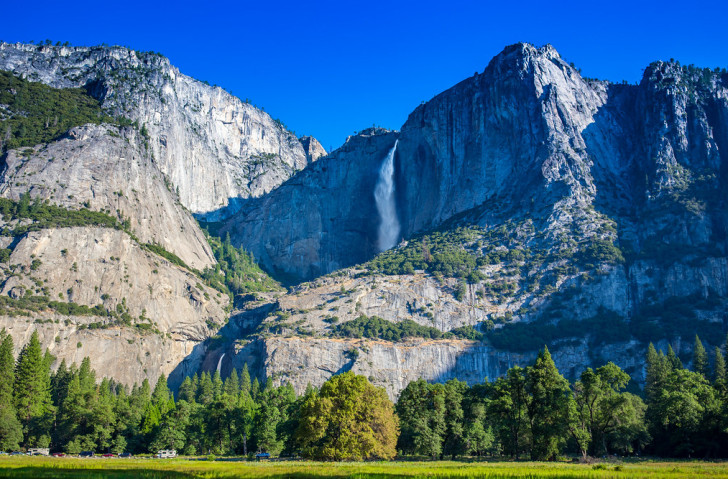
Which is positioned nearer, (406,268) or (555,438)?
(555,438)

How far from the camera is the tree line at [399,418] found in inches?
2936

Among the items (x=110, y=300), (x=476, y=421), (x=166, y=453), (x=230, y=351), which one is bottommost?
(x=166, y=453)

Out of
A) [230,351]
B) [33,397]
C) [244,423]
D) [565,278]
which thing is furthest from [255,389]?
[565,278]

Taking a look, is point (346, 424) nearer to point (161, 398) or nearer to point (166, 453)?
point (166, 453)

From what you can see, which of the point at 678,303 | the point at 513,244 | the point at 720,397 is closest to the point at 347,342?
the point at 513,244

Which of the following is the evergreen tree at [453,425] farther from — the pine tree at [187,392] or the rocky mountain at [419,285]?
the pine tree at [187,392]

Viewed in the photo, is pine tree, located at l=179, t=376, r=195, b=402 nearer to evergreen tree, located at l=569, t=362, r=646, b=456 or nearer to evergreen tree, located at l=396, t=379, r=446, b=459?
evergreen tree, located at l=396, t=379, r=446, b=459

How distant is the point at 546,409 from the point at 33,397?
80.7 m

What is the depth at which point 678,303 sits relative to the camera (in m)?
160

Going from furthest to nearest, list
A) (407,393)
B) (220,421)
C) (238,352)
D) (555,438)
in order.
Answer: (238,352), (220,421), (407,393), (555,438)

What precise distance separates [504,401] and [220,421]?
46.6m

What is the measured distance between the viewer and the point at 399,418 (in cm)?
9281

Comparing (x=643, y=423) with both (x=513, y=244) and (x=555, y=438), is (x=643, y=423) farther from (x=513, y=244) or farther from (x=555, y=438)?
(x=513, y=244)

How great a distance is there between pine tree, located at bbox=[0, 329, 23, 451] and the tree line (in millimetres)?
196
